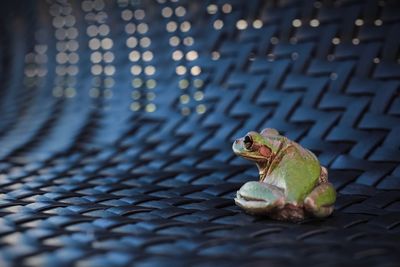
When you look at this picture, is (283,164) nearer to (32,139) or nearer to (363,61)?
(363,61)

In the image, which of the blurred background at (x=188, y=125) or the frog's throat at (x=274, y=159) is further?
the frog's throat at (x=274, y=159)

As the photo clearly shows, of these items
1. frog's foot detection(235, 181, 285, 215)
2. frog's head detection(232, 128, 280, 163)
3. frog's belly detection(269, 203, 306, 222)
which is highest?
frog's head detection(232, 128, 280, 163)

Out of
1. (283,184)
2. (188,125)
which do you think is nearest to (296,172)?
(283,184)

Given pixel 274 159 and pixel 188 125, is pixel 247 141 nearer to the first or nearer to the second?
pixel 274 159

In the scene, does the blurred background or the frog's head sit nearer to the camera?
the blurred background

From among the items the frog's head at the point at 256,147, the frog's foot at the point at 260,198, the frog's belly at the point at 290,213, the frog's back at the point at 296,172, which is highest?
the frog's head at the point at 256,147

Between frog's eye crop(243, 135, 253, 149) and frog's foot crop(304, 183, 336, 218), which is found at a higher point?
frog's eye crop(243, 135, 253, 149)

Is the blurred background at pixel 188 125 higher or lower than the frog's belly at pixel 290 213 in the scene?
higher
